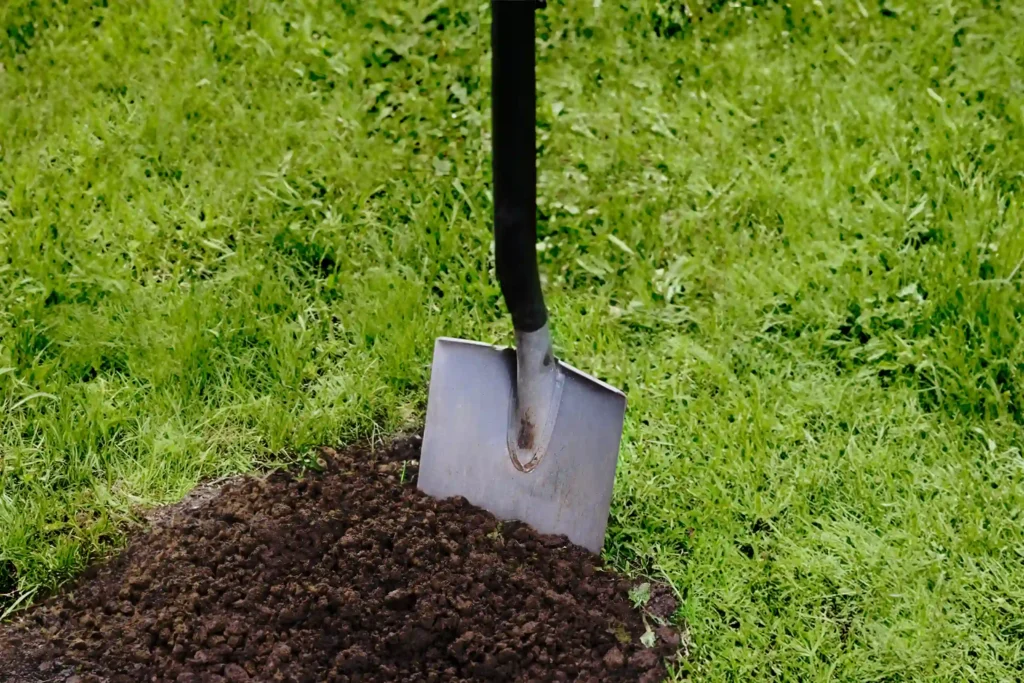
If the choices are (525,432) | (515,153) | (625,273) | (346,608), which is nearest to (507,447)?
(525,432)

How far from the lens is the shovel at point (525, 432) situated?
240cm

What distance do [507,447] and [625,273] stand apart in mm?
955

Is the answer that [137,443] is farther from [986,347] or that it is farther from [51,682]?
[986,347]

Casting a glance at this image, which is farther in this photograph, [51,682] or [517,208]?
[51,682]

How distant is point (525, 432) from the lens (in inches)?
96.3

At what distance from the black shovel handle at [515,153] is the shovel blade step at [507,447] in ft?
0.75

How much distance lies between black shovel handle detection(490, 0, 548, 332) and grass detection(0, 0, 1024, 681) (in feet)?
2.36

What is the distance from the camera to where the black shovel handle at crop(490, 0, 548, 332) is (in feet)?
6.19

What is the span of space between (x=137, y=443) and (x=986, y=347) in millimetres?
2310

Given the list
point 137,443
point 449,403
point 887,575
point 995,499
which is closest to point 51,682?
point 137,443

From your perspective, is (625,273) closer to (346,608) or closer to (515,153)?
(515,153)

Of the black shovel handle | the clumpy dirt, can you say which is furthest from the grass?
the black shovel handle

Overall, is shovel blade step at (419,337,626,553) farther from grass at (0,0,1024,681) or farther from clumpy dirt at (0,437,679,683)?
grass at (0,0,1024,681)

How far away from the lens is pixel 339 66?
3.84 metres
